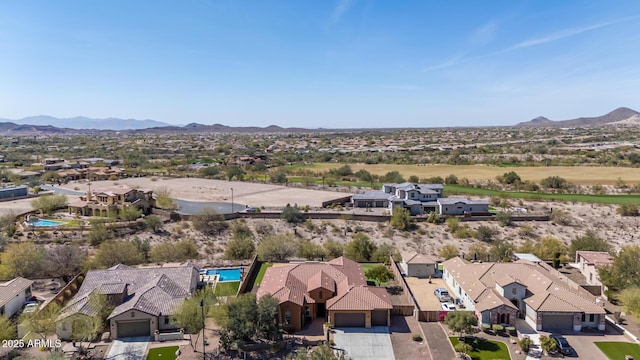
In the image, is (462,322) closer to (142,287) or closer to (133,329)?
(133,329)

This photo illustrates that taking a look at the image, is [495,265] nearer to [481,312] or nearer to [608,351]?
[481,312]

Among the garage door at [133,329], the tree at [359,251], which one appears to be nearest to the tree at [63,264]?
the garage door at [133,329]

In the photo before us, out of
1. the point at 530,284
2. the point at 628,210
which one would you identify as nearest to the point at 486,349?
→ the point at 530,284

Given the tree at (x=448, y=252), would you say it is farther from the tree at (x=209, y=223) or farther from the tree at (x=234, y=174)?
the tree at (x=234, y=174)

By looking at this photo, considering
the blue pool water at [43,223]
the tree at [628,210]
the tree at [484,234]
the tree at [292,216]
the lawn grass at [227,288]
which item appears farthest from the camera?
the tree at [628,210]

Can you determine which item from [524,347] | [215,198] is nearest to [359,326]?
[524,347]

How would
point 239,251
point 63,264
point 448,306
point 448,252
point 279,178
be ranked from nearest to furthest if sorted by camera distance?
point 448,306, point 63,264, point 239,251, point 448,252, point 279,178

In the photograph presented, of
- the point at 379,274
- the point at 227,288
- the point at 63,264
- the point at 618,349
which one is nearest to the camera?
the point at 618,349
